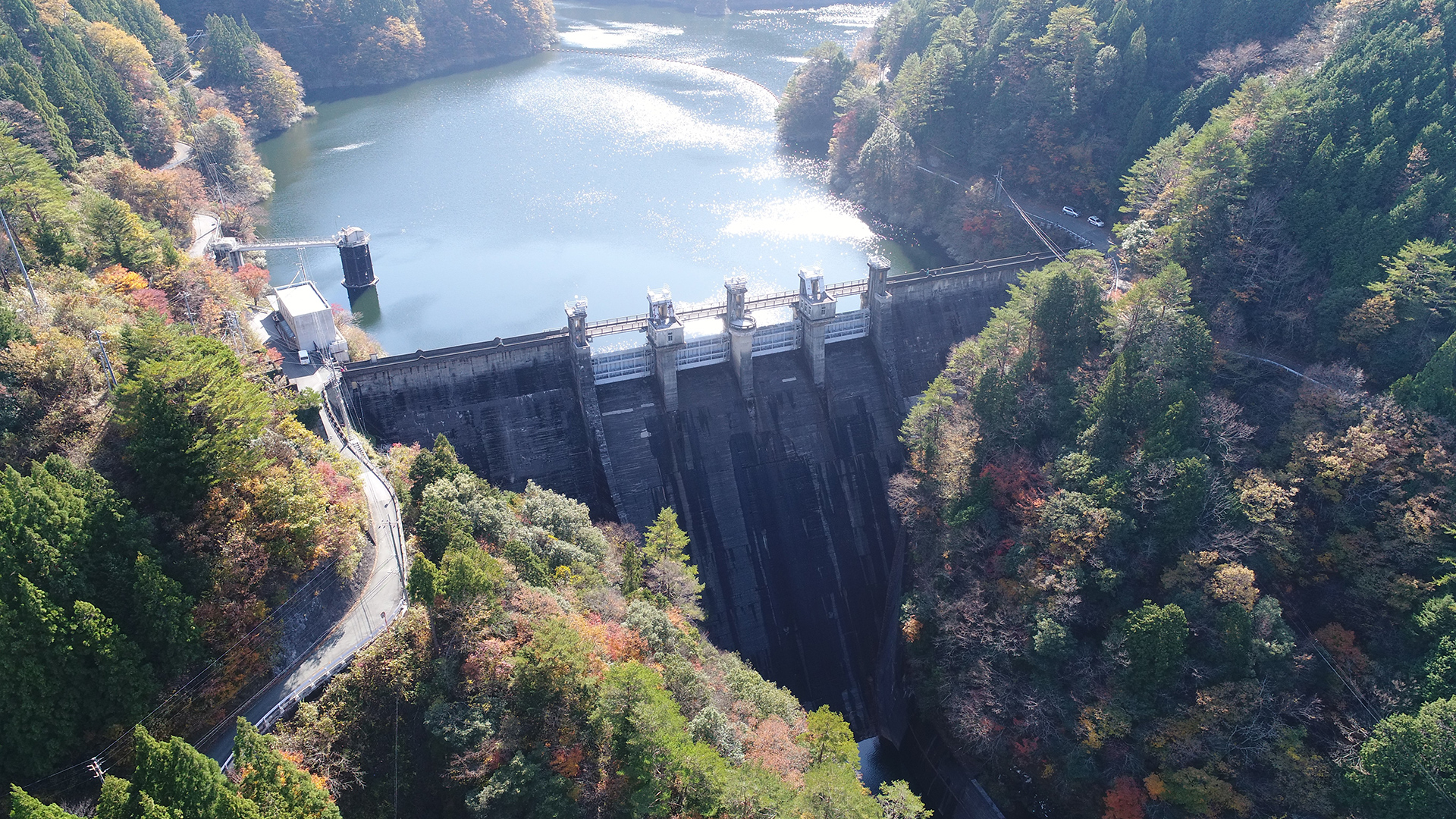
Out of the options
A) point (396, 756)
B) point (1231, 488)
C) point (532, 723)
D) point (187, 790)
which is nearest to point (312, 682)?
point (396, 756)

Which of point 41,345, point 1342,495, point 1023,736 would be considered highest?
point 41,345

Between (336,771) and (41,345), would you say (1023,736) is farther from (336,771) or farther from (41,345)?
(41,345)

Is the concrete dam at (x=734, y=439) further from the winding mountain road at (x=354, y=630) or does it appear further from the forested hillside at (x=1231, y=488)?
the winding mountain road at (x=354, y=630)

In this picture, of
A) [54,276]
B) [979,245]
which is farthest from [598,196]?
[54,276]

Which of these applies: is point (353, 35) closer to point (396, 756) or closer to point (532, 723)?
point (396, 756)

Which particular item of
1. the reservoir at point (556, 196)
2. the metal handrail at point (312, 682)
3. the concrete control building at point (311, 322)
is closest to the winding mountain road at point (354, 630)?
the metal handrail at point (312, 682)

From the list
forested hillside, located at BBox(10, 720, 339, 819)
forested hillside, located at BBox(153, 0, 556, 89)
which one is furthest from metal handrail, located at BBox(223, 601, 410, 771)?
forested hillside, located at BBox(153, 0, 556, 89)

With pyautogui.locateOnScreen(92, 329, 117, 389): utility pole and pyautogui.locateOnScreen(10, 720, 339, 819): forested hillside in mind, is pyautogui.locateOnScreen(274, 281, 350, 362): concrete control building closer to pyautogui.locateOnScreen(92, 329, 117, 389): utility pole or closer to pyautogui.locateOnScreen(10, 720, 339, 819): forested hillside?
pyautogui.locateOnScreen(92, 329, 117, 389): utility pole
